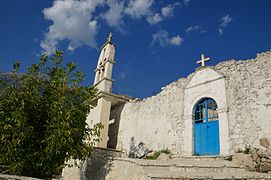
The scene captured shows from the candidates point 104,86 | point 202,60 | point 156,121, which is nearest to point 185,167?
point 156,121

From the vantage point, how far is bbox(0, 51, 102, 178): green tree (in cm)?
570

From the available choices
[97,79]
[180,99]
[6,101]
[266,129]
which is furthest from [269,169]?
[97,79]

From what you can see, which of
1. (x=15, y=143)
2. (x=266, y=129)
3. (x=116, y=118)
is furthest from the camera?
(x=116, y=118)

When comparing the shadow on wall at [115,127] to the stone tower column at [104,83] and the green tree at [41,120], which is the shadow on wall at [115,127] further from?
the green tree at [41,120]

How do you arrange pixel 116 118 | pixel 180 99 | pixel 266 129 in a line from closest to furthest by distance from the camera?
pixel 266 129 → pixel 180 99 → pixel 116 118

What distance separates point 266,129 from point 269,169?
1.59 meters

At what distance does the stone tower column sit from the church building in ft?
0.18

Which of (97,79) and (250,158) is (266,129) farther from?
(97,79)

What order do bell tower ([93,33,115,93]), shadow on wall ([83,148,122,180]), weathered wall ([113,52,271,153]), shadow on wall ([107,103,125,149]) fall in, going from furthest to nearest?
shadow on wall ([107,103,125,149]), bell tower ([93,33,115,93]), weathered wall ([113,52,271,153]), shadow on wall ([83,148,122,180])

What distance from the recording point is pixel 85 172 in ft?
26.8

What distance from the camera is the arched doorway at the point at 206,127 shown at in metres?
9.18

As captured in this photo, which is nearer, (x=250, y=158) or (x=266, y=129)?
(x=250, y=158)

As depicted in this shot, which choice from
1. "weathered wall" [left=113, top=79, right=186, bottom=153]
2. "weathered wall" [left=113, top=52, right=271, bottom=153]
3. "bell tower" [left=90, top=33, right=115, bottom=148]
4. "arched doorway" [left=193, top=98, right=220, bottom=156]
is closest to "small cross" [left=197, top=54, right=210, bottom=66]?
"weathered wall" [left=113, top=52, right=271, bottom=153]

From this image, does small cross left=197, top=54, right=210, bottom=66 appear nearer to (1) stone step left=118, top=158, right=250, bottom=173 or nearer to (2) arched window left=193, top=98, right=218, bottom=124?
(2) arched window left=193, top=98, right=218, bottom=124
